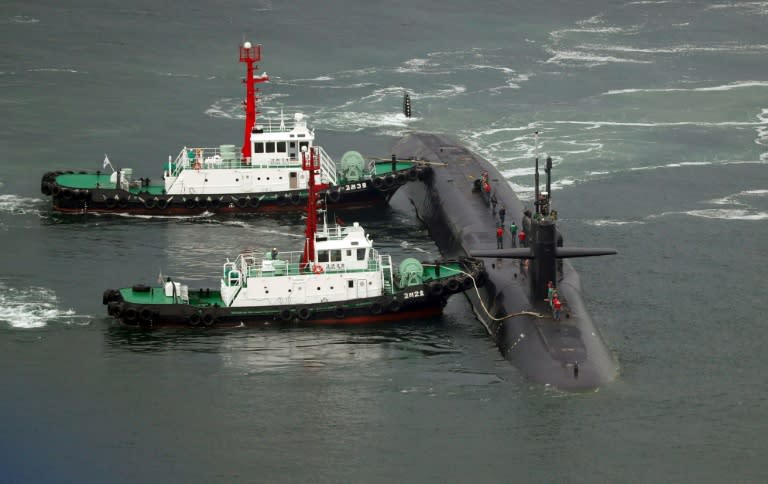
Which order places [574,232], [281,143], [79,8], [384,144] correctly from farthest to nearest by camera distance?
[79,8] → [384,144] → [281,143] → [574,232]

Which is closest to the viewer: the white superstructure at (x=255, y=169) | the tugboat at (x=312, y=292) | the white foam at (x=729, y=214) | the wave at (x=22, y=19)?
the tugboat at (x=312, y=292)

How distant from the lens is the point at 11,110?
110188 mm

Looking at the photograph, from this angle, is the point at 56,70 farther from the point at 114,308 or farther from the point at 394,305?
the point at 394,305

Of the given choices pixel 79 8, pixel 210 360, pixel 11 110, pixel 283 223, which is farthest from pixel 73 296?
pixel 79 8

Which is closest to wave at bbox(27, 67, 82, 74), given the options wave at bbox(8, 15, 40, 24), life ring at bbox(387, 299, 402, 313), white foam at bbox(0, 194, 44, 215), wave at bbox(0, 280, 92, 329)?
wave at bbox(8, 15, 40, 24)

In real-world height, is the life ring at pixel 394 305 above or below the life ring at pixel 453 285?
below

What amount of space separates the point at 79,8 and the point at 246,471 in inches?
3677

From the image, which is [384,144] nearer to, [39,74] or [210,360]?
[39,74]

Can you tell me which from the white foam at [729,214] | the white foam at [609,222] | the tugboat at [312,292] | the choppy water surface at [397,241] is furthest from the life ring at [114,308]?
the white foam at [729,214]

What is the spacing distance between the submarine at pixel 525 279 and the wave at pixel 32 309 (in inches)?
814

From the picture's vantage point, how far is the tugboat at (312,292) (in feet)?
228

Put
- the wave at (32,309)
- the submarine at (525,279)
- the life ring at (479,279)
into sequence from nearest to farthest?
the submarine at (525,279) → the wave at (32,309) → the life ring at (479,279)

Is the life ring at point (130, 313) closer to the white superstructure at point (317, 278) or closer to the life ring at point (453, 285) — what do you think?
the white superstructure at point (317, 278)

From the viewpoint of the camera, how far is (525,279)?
7112 cm
